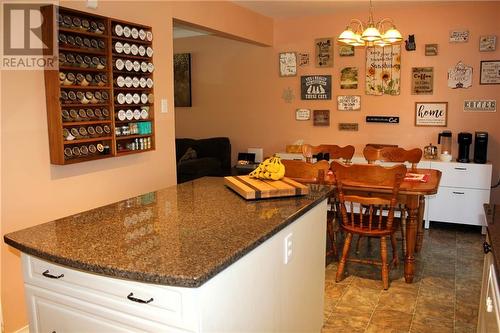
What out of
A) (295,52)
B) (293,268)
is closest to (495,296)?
(293,268)

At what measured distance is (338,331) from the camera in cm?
272

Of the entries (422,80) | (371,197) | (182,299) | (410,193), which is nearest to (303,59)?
(422,80)

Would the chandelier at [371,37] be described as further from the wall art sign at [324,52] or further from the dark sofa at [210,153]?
the dark sofa at [210,153]

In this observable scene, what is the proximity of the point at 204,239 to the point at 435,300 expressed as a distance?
2230 millimetres

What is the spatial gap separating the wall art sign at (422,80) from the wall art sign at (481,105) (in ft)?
1.39

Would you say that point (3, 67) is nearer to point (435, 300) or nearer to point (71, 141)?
point (71, 141)

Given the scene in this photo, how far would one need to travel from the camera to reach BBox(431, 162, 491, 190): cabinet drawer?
14.9 ft

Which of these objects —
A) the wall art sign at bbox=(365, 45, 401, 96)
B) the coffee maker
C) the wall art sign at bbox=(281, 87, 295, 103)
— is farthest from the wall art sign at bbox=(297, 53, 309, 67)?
the coffee maker

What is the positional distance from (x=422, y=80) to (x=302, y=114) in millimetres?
1527

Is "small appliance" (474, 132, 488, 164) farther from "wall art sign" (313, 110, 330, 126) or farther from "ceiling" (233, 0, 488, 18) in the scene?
"wall art sign" (313, 110, 330, 126)

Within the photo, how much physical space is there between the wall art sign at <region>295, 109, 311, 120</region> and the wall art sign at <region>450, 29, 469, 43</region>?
186cm

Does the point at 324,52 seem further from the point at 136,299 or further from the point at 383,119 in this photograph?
the point at 136,299

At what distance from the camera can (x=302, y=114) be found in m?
5.85

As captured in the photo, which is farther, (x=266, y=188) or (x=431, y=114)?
(x=431, y=114)
